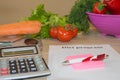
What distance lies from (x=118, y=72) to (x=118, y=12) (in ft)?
0.99

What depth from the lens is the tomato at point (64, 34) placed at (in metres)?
0.77

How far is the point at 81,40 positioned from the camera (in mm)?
811

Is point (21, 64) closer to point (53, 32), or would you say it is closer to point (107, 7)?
point (53, 32)

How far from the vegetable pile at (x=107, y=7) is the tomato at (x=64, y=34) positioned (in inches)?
5.3

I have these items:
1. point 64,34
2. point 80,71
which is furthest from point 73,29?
point 80,71

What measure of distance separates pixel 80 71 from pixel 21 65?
0.15 meters

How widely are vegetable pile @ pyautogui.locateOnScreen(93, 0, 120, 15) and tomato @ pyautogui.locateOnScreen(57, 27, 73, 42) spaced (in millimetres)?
135

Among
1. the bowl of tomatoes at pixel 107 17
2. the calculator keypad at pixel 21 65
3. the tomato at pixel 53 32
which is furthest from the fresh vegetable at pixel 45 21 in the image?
the calculator keypad at pixel 21 65

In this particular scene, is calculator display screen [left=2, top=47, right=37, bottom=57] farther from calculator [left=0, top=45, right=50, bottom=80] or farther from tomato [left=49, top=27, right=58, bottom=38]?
tomato [left=49, top=27, right=58, bottom=38]

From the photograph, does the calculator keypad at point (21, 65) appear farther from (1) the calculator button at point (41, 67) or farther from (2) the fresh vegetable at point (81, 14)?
(2) the fresh vegetable at point (81, 14)

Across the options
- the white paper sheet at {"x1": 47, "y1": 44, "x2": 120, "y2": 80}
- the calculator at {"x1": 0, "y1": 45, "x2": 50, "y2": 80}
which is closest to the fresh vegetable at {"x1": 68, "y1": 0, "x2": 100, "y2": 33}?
the white paper sheet at {"x1": 47, "y1": 44, "x2": 120, "y2": 80}

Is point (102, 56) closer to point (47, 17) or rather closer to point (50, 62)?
point (50, 62)

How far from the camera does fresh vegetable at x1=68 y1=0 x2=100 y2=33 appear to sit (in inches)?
33.3

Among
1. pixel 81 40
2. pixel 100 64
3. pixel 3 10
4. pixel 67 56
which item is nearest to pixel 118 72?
pixel 100 64
